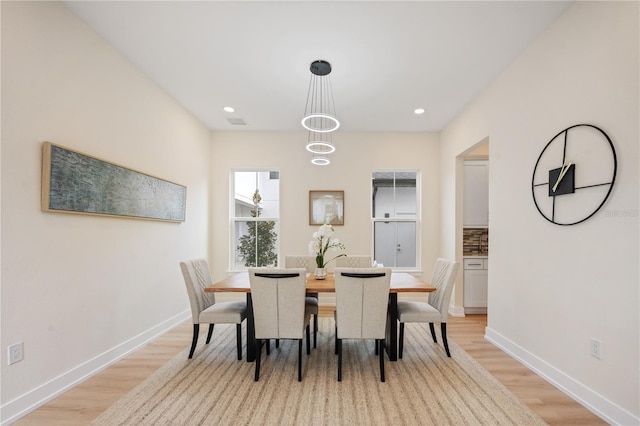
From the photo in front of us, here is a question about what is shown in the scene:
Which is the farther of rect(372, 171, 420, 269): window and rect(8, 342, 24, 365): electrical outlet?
rect(372, 171, 420, 269): window

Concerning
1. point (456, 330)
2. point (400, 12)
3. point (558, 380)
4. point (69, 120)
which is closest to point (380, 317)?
point (558, 380)

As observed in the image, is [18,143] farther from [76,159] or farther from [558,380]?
[558,380]

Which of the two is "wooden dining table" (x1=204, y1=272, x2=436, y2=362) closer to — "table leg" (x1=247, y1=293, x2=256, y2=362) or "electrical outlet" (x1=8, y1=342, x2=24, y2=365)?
"table leg" (x1=247, y1=293, x2=256, y2=362)

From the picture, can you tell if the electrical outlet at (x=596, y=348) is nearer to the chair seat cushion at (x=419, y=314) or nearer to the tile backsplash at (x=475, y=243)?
the chair seat cushion at (x=419, y=314)

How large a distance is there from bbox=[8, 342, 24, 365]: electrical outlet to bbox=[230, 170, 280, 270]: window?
3.13 m

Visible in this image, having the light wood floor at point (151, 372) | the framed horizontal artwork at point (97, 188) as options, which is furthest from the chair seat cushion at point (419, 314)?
the framed horizontal artwork at point (97, 188)

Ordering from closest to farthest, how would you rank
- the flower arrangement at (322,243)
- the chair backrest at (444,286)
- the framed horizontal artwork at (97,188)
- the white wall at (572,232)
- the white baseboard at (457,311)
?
1. the white wall at (572,232)
2. the framed horizontal artwork at (97,188)
3. the chair backrest at (444,286)
4. the flower arrangement at (322,243)
5. the white baseboard at (457,311)

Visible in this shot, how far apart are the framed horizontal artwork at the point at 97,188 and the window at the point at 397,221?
3274 mm

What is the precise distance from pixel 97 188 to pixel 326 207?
3166 mm

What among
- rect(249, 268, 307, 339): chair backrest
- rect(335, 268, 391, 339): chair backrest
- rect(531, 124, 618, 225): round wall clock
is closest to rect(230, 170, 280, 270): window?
rect(249, 268, 307, 339): chair backrest

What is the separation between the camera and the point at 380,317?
7.84ft

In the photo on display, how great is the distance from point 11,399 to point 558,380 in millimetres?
3845

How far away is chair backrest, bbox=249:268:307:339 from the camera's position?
2326 millimetres

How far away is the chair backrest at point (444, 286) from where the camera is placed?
2824 mm
